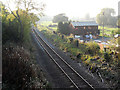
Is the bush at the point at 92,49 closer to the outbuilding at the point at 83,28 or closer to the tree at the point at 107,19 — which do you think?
the outbuilding at the point at 83,28

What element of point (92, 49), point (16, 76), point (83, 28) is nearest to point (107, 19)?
point (83, 28)

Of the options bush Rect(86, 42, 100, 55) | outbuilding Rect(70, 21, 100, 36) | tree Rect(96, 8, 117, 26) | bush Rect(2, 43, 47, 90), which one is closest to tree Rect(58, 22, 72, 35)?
outbuilding Rect(70, 21, 100, 36)

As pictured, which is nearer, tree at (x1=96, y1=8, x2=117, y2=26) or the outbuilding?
the outbuilding

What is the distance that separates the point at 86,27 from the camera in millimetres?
42906

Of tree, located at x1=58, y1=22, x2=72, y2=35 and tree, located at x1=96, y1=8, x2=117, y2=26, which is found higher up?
tree, located at x1=96, y1=8, x2=117, y2=26

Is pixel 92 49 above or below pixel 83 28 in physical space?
below

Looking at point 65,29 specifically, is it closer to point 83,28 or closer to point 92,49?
point 83,28

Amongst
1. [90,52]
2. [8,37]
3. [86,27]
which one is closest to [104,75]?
[90,52]

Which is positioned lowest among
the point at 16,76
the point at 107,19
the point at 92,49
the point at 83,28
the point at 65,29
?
the point at 16,76

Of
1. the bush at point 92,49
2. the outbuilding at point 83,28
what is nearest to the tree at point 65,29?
the outbuilding at point 83,28

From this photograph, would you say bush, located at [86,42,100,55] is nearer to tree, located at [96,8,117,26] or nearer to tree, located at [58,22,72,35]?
tree, located at [58,22,72,35]

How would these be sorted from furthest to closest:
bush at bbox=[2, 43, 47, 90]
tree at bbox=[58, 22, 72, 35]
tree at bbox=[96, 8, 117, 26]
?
tree at bbox=[96, 8, 117, 26], tree at bbox=[58, 22, 72, 35], bush at bbox=[2, 43, 47, 90]

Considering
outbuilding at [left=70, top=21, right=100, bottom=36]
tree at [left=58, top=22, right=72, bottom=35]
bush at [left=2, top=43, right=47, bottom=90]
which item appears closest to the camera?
bush at [left=2, top=43, right=47, bottom=90]

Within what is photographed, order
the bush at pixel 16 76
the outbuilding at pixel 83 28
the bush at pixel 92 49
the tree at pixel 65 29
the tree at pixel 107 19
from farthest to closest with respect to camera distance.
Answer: the tree at pixel 107 19 < the tree at pixel 65 29 < the outbuilding at pixel 83 28 < the bush at pixel 92 49 < the bush at pixel 16 76
